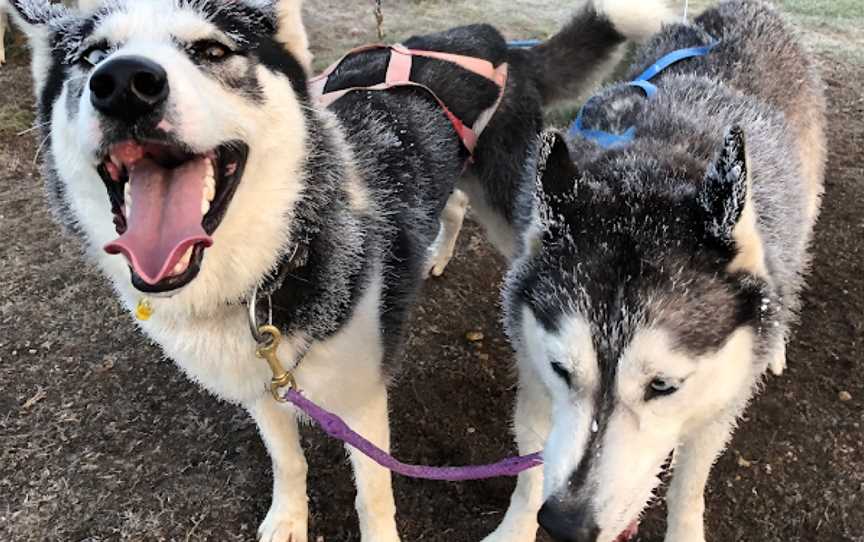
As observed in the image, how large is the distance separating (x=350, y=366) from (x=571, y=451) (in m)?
0.81

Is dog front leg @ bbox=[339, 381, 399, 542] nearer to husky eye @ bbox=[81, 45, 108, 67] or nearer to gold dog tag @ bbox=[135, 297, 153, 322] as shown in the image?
gold dog tag @ bbox=[135, 297, 153, 322]

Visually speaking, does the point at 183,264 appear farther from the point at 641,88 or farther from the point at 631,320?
the point at 641,88

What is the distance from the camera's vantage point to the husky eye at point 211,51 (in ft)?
6.40

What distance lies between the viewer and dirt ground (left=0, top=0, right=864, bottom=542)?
9.57 ft

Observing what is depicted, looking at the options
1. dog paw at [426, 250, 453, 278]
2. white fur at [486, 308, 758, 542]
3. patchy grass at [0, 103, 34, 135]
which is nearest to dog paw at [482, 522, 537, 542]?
white fur at [486, 308, 758, 542]

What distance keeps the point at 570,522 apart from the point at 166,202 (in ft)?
4.27

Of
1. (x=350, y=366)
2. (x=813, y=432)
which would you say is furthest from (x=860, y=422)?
(x=350, y=366)

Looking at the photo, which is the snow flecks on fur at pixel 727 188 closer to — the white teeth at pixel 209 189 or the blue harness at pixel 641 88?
the blue harness at pixel 641 88

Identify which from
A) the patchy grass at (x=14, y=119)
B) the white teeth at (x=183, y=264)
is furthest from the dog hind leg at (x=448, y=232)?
the patchy grass at (x=14, y=119)

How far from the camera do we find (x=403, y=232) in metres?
2.68

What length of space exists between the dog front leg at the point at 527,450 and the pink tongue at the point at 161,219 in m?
1.24

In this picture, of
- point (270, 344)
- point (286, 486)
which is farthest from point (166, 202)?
point (286, 486)

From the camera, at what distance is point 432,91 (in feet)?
10.4

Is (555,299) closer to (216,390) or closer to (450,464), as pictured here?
(216,390)
